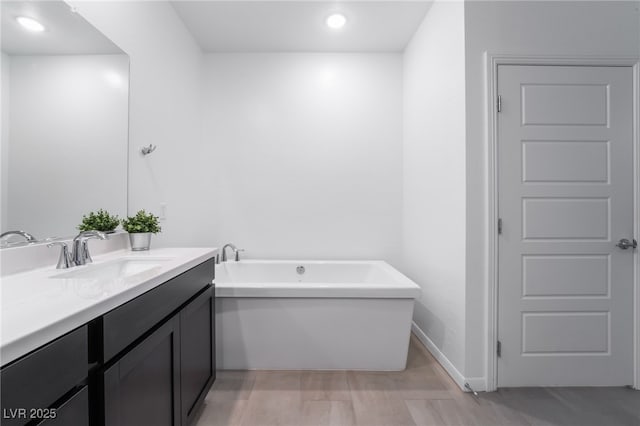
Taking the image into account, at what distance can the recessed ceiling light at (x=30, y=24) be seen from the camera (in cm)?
112

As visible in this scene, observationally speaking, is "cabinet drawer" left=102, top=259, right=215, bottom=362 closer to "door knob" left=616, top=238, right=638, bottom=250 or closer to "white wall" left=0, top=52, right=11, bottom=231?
"white wall" left=0, top=52, right=11, bottom=231

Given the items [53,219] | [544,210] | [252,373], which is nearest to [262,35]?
[53,219]

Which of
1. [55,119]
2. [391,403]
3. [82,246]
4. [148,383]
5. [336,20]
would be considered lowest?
[391,403]

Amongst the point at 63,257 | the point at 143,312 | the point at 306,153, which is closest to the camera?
the point at 143,312

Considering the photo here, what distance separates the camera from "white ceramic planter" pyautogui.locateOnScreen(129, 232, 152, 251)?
5.53 feet

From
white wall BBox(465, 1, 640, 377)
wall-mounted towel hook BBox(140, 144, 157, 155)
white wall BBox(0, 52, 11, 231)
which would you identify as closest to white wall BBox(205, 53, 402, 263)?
wall-mounted towel hook BBox(140, 144, 157, 155)

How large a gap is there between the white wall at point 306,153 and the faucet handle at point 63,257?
1.77 meters

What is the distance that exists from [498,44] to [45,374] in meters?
2.53

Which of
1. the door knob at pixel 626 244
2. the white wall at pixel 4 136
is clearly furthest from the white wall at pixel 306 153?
the white wall at pixel 4 136

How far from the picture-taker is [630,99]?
1837mm

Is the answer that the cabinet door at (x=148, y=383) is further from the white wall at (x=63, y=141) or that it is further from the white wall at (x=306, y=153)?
the white wall at (x=306, y=153)

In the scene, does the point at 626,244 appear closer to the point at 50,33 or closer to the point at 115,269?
the point at 115,269

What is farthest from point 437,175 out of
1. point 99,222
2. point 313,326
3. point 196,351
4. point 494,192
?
point 99,222

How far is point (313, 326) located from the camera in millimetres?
2018
